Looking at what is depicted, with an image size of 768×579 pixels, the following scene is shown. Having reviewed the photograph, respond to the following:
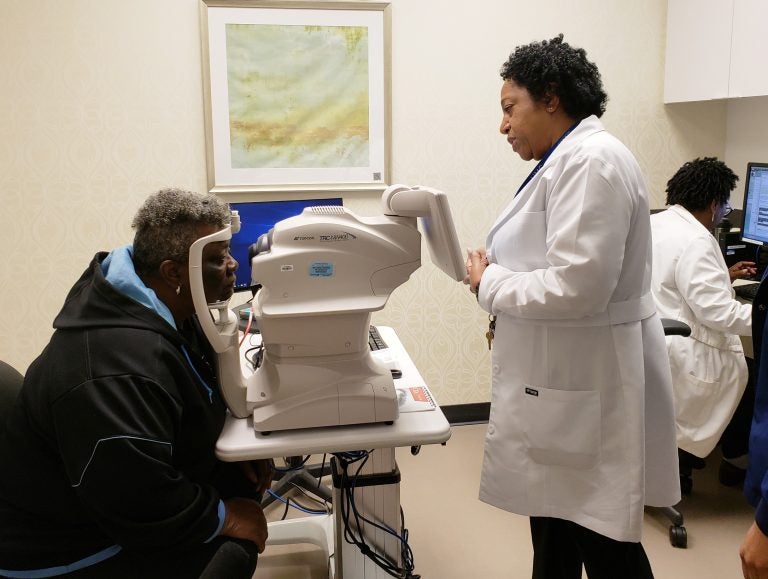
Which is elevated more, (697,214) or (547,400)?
(697,214)

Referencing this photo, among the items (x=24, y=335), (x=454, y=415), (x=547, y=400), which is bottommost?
(x=454, y=415)

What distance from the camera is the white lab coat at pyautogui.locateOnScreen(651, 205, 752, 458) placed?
88.4 inches

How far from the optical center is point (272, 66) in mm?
2768

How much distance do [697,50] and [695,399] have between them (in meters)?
1.51

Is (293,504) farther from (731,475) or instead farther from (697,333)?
(731,475)

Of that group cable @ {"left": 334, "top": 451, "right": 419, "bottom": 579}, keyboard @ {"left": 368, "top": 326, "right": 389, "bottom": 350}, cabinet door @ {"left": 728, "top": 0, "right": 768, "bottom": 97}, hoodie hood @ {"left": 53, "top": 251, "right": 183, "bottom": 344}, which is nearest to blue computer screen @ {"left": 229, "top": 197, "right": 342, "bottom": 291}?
keyboard @ {"left": 368, "top": 326, "right": 389, "bottom": 350}

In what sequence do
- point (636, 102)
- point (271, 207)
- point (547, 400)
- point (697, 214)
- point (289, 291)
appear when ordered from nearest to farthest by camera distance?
point (289, 291) → point (547, 400) → point (271, 207) → point (697, 214) → point (636, 102)

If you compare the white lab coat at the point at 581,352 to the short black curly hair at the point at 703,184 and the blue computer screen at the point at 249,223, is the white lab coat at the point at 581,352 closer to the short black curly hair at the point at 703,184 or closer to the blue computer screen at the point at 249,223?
the blue computer screen at the point at 249,223

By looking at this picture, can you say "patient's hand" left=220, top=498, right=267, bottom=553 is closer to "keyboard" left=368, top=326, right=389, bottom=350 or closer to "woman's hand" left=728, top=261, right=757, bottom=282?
"keyboard" left=368, top=326, right=389, bottom=350

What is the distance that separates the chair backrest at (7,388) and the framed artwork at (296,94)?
1459mm

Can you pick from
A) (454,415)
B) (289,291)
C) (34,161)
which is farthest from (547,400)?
(34,161)

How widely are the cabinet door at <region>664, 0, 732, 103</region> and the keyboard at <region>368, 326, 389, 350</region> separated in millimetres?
1836

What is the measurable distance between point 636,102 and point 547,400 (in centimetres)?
207

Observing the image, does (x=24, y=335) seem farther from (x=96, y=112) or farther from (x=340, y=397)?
(x=340, y=397)
